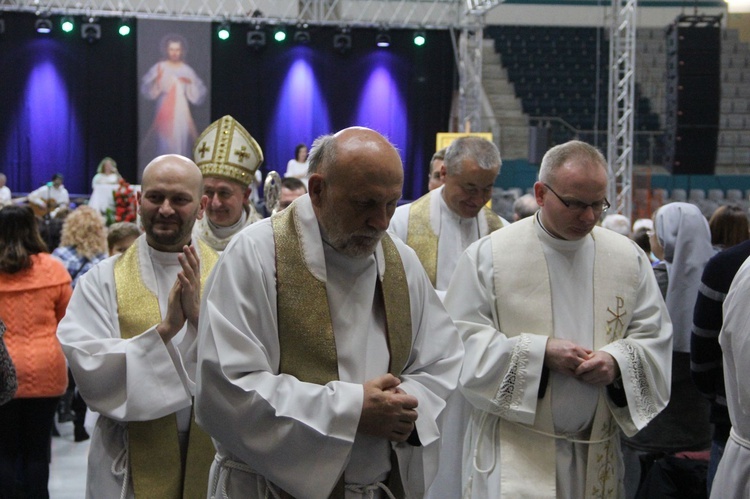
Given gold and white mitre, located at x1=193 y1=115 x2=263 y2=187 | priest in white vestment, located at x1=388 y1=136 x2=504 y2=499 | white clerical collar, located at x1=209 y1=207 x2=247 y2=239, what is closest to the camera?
white clerical collar, located at x1=209 y1=207 x2=247 y2=239

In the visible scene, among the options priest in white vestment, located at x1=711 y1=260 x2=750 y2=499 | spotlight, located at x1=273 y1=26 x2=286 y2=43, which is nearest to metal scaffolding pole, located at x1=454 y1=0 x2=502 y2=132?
spotlight, located at x1=273 y1=26 x2=286 y2=43

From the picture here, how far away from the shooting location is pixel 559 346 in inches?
142

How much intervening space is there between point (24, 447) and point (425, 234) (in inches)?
91.4

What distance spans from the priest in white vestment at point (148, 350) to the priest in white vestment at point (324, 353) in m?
0.60

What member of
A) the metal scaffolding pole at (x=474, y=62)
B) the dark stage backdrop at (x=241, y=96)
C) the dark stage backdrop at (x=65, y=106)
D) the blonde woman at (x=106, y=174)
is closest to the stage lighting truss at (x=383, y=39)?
the dark stage backdrop at (x=241, y=96)

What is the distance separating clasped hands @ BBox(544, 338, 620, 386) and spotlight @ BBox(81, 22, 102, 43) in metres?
14.1

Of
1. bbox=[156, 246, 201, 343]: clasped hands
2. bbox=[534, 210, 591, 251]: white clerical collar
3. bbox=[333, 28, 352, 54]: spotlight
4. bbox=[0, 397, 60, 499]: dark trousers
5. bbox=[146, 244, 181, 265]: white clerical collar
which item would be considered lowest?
bbox=[0, 397, 60, 499]: dark trousers

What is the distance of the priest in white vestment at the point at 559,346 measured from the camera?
362cm

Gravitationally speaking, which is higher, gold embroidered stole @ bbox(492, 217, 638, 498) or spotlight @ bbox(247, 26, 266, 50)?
spotlight @ bbox(247, 26, 266, 50)

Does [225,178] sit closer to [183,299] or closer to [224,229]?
[224,229]

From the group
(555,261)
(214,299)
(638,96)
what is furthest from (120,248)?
(638,96)

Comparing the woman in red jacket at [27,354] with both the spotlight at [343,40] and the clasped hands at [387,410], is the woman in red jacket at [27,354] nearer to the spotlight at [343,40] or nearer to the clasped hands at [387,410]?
the clasped hands at [387,410]

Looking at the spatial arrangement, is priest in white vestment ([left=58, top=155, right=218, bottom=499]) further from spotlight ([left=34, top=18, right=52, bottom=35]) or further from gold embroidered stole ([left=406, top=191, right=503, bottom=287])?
spotlight ([left=34, top=18, right=52, bottom=35])

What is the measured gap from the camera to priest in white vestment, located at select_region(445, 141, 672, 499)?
3621 millimetres
